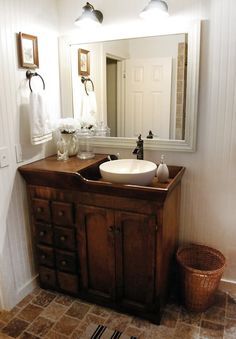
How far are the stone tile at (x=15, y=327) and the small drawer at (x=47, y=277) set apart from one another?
0.32 meters

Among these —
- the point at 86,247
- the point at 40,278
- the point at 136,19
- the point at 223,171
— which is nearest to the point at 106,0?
→ the point at 136,19

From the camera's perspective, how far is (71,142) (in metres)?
2.34

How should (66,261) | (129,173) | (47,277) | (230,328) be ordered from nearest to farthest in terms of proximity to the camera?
(129,173), (230,328), (66,261), (47,277)

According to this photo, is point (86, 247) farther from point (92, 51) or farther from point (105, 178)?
point (92, 51)

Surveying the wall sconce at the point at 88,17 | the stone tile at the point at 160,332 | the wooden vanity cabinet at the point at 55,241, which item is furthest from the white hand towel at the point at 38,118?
the stone tile at the point at 160,332

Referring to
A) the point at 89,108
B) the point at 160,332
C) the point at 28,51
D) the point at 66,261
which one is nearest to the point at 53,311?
the point at 66,261

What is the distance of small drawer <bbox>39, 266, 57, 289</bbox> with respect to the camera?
86.7 inches

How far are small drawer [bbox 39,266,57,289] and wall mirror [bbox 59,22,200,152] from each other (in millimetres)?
1079

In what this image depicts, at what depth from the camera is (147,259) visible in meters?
1.85

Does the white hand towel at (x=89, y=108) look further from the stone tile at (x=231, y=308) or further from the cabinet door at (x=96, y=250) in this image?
the stone tile at (x=231, y=308)

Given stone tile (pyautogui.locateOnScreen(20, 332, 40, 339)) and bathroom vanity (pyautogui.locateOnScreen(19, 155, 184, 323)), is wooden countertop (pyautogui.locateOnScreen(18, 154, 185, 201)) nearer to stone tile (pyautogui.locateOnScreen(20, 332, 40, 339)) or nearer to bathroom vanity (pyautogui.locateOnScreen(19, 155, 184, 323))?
bathroom vanity (pyautogui.locateOnScreen(19, 155, 184, 323))

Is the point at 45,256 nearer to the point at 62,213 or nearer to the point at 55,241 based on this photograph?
the point at 55,241

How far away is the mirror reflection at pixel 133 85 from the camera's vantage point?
6.81 ft

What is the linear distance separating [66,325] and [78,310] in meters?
0.15
